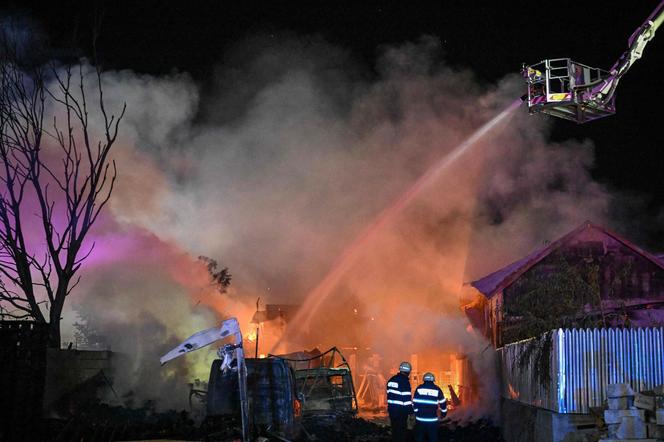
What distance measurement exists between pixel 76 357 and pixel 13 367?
22.9 ft

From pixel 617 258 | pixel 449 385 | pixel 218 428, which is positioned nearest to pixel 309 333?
pixel 449 385

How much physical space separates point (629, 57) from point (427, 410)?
816cm

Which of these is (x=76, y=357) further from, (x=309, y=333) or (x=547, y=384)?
(x=309, y=333)

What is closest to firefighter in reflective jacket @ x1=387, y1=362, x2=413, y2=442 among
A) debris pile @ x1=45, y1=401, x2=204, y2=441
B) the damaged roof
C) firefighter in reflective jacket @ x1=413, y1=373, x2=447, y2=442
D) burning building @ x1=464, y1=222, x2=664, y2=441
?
firefighter in reflective jacket @ x1=413, y1=373, x2=447, y2=442

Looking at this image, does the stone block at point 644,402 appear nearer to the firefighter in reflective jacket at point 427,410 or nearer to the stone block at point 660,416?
the stone block at point 660,416

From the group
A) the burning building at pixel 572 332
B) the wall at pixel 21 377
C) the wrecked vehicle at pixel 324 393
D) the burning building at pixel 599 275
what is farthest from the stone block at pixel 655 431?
the burning building at pixel 599 275

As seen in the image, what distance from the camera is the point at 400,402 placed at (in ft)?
38.7

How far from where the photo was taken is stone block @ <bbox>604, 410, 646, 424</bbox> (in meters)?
10.1

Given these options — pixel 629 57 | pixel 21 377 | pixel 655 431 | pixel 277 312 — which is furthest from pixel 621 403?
pixel 277 312

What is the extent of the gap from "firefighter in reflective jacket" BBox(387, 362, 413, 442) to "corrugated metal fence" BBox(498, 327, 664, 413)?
2.34 m

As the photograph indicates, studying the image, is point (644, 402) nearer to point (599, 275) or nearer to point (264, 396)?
point (264, 396)

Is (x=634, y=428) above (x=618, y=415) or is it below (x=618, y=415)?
below

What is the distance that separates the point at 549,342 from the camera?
1218 cm

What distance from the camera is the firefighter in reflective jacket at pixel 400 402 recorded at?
11.8 metres
